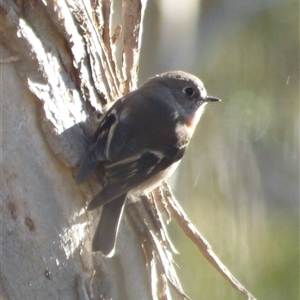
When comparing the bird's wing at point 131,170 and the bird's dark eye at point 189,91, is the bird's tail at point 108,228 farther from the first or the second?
the bird's dark eye at point 189,91

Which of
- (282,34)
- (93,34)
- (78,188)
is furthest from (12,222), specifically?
(282,34)

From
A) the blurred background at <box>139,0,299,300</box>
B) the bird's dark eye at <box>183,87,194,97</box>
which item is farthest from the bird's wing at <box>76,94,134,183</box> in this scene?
the blurred background at <box>139,0,299,300</box>

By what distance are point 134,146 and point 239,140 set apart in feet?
9.16

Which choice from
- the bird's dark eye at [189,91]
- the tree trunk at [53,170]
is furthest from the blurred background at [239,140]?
the tree trunk at [53,170]

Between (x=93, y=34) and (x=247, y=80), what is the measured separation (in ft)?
10.2

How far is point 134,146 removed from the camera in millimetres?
2918

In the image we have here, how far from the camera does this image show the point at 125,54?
3.44 meters

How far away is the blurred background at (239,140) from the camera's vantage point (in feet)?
17.7

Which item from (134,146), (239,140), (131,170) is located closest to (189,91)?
(134,146)

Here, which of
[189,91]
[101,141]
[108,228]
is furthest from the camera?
[189,91]

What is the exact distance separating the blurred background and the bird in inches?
85.6

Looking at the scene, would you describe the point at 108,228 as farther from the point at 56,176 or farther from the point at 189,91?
the point at 189,91

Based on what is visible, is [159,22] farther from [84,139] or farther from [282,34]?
[84,139]

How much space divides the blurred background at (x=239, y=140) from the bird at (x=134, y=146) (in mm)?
2174
